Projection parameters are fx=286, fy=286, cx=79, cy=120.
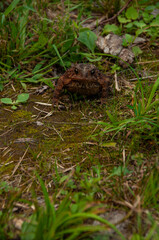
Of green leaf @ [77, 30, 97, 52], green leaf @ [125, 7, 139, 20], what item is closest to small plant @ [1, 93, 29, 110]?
green leaf @ [77, 30, 97, 52]

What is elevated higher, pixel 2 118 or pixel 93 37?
pixel 93 37

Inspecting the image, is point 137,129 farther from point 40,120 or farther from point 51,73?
point 51,73

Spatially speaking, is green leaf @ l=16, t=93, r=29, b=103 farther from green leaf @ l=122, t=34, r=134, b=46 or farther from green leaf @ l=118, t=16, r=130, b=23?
green leaf @ l=118, t=16, r=130, b=23

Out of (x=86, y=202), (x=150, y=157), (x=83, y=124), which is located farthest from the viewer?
(x=83, y=124)

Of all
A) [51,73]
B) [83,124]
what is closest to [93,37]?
[51,73]

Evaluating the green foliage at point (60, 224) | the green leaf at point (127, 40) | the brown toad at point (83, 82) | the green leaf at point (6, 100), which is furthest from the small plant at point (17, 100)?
the green foliage at point (60, 224)

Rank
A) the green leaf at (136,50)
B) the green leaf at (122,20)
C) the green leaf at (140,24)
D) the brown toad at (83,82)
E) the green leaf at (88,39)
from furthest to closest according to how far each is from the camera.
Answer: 1. the green leaf at (122,20)
2. the green leaf at (140,24)
3. the green leaf at (136,50)
4. the green leaf at (88,39)
5. the brown toad at (83,82)

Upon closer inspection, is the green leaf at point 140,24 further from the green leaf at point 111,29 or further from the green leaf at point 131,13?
the green leaf at point 111,29
